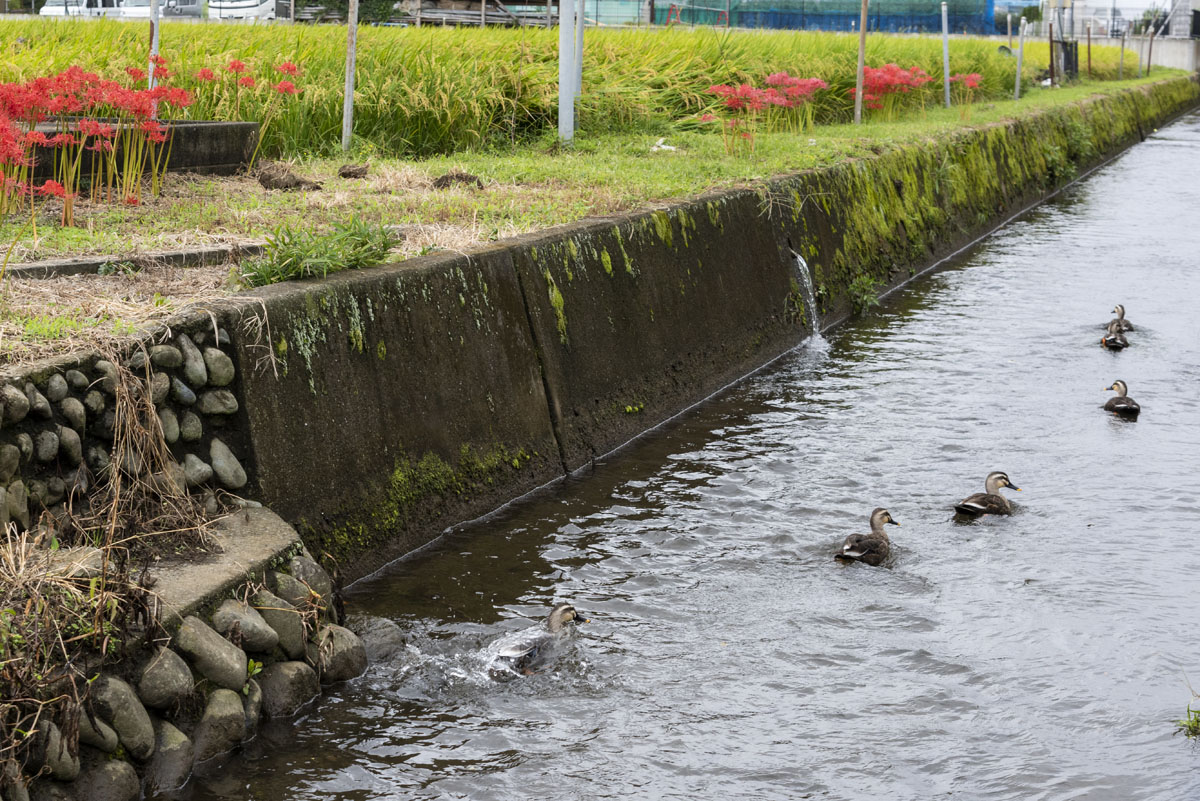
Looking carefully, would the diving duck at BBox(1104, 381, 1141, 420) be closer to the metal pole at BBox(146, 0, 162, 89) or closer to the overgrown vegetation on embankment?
the overgrown vegetation on embankment

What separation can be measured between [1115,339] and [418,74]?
767 centimetres

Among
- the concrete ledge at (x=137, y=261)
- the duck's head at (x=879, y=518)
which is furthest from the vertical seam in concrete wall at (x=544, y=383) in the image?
the duck's head at (x=879, y=518)

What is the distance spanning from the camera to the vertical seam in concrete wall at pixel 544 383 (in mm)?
8148

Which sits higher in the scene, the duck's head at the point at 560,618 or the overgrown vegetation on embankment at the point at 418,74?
the overgrown vegetation on embankment at the point at 418,74

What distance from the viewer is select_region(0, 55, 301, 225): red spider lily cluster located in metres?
7.79

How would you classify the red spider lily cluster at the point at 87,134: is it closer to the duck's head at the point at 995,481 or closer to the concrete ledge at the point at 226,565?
the concrete ledge at the point at 226,565

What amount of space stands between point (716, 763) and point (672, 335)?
523 cm

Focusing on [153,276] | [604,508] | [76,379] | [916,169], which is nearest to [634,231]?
[604,508]

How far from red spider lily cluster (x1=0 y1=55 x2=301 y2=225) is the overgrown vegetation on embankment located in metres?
0.72

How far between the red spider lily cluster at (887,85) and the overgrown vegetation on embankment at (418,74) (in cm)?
76

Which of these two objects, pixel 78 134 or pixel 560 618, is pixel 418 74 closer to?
pixel 78 134

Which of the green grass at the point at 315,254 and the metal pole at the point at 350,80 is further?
the metal pole at the point at 350,80

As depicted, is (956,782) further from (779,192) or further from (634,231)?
(779,192)

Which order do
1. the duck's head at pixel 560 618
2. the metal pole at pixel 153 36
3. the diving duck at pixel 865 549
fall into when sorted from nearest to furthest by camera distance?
the duck's head at pixel 560 618, the diving duck at pixel 865 549, the metal pole at pixel 153 36
